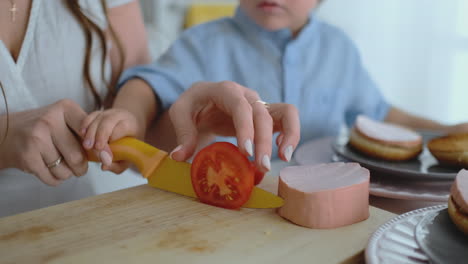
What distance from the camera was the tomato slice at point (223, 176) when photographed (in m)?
0.53

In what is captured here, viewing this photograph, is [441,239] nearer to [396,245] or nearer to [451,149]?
[396,245]

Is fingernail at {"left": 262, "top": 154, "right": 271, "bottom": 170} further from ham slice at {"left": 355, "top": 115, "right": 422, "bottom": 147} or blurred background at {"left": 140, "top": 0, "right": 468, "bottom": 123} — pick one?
blurred background at {"left": 140, "top": 0, "right": 468, "bottom": 123}

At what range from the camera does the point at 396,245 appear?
1.38ft

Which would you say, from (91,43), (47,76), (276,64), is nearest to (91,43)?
(91,43)

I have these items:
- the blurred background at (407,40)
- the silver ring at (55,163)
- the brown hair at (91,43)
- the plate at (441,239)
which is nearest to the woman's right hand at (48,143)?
the silver ring at (55,163)

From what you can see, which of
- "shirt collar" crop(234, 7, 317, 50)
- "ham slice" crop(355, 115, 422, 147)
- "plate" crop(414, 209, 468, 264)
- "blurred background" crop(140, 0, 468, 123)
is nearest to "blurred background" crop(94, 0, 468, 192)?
"blurred background" crop(140, 0, 468, 123)

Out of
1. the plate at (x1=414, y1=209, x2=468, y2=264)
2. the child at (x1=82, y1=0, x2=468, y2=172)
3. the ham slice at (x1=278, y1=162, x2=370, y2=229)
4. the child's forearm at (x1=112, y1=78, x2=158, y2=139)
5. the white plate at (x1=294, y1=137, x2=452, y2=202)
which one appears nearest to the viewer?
the plate at (x1=414, y1=209, x2=468, y2=264)

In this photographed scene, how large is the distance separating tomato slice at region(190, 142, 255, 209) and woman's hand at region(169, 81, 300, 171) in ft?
0.05

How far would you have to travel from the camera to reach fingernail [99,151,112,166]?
0.61 metres

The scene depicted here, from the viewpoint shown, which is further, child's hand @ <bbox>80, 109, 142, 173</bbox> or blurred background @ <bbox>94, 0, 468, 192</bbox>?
blurred background @ <bbox>94, 0, 468, 192</bbox>

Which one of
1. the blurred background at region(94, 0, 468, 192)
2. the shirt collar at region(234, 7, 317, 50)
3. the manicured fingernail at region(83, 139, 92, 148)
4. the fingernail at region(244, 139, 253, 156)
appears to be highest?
the shirt collar at region(234, 7, 317, 50)

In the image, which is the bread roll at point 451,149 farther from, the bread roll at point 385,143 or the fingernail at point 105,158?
the fingernail at point 105,158

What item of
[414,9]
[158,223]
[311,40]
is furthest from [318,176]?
[414,9]

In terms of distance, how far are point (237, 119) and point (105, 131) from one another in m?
0.19
